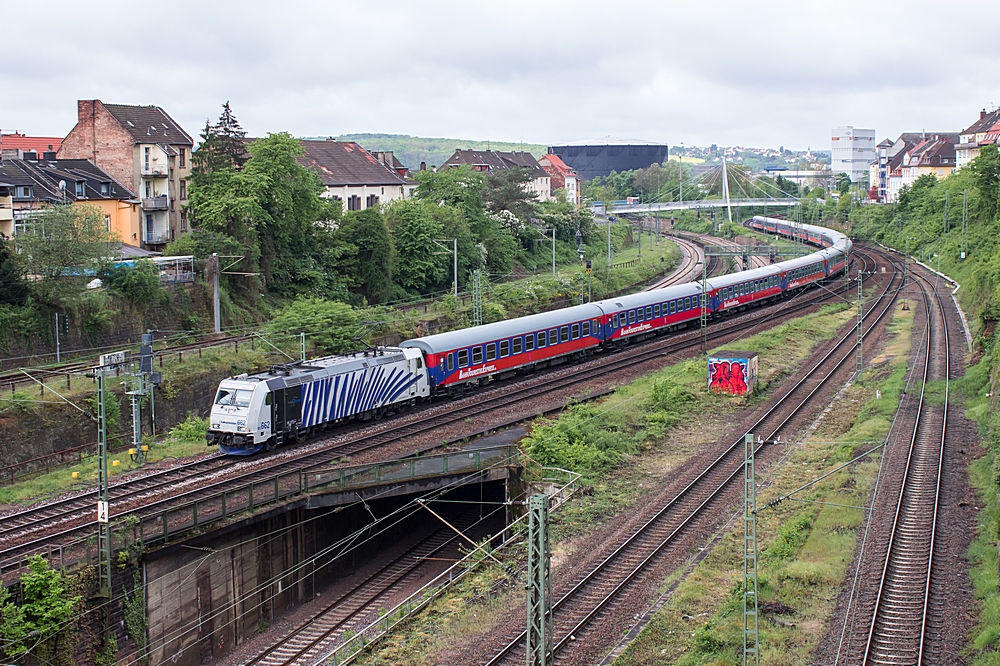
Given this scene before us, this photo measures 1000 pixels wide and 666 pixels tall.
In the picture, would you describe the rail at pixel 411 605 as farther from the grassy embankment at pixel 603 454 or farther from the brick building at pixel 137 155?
the brick building at pixel 137 155

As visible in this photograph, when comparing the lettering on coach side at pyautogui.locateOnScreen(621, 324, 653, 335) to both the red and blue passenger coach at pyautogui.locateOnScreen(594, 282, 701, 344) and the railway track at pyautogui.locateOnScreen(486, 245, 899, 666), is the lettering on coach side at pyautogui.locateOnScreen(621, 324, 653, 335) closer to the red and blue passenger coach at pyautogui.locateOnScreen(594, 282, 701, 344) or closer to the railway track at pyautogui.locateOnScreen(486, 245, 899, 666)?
the red and blue passenger coach at pyautogui.locateOnScreen(594, 282, 701, 344)

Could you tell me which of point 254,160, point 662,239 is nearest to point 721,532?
point 254,160

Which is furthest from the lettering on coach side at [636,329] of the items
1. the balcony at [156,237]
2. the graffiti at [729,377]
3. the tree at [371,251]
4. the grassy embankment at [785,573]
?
the balcony at [156,237]

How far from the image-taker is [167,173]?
202 ft

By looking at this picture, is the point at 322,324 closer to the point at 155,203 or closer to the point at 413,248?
the point at 155,203

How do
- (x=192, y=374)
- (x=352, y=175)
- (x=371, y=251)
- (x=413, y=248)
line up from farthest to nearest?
(x=352, y=175) → (x=413, y=248) → (x=371, y=251) → (x=192, y=374)

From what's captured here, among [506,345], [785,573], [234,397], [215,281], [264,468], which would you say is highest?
[215,281]

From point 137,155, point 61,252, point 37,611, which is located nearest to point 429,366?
point 61,252

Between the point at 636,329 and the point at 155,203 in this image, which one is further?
the point at 155,203

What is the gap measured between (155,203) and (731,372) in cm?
3631

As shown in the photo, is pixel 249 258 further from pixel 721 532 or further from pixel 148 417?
pixel 721 532

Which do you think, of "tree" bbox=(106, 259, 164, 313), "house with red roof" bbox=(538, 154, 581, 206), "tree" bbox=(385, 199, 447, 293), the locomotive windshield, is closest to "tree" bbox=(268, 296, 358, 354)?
"tree" bbox=(106, 259, 164, 313)

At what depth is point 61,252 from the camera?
1651 inches

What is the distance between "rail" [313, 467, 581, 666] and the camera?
74.4 ft
